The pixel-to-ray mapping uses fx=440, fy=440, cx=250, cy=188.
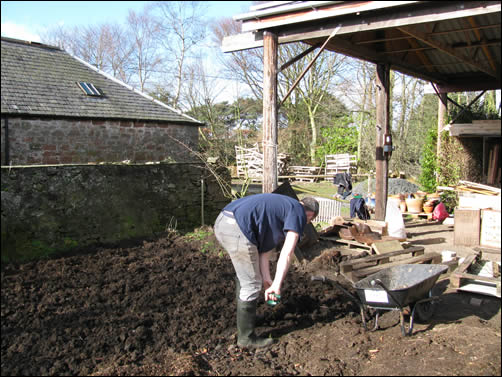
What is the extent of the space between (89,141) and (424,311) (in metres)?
11.6

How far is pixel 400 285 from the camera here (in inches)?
168

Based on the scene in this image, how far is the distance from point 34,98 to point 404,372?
11.9 m

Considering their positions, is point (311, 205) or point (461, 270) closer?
point (311, 205)

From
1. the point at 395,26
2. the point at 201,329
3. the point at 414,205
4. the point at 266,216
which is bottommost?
the point at 201,329

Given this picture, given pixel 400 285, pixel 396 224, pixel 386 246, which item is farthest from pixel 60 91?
pixel 400 285

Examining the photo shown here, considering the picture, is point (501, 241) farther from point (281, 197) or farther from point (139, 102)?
point (139, 102)

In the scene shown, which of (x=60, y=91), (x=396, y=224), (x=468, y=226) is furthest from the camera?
(x=60, y=91)

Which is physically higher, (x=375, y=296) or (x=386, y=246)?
(x=375, y=296)

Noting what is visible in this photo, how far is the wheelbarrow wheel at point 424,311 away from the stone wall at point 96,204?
5347mm

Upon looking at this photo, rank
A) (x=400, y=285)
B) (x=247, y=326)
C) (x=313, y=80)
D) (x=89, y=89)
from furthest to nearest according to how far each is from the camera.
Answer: (x=313, y=80)
(x=89, y=89)
(x=400, y=285)
(x=247, y=326)

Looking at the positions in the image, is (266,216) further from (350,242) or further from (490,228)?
(350,242)

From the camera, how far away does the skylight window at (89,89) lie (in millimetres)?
13823

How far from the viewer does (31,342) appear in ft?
12.6

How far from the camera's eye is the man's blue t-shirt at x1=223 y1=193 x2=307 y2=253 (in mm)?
3717
